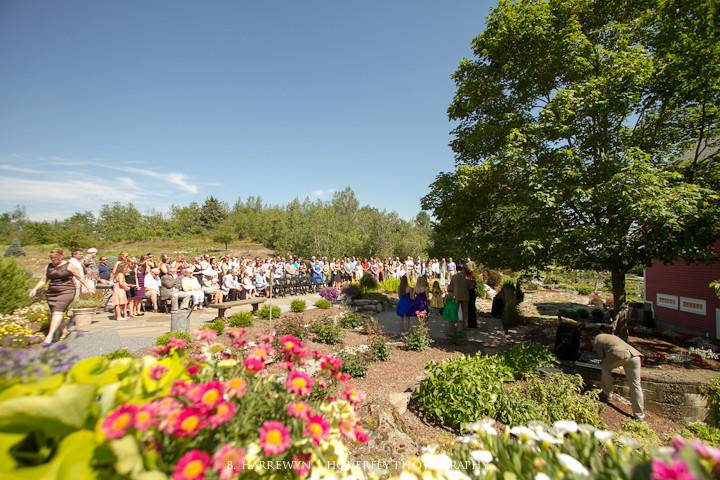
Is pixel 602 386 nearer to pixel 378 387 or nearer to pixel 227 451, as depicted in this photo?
pixel 378 387

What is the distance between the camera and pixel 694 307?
30.9ft

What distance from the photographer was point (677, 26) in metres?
5.83

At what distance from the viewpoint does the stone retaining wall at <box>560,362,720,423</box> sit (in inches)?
206

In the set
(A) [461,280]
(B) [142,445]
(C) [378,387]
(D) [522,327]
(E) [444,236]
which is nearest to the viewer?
(B) [142,445]

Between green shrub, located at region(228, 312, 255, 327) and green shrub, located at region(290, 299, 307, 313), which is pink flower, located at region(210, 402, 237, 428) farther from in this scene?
green shrub, located at region(290, 299, 307, 313)

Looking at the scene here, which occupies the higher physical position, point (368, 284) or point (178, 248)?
point (178, 248)

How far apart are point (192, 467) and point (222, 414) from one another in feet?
0.57

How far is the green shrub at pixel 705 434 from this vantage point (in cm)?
441

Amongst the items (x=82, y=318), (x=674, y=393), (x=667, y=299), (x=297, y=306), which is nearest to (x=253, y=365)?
(x=674, y=393)

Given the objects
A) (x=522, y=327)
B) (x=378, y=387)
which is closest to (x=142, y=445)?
(x=378, y=387)

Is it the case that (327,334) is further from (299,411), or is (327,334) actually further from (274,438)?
(274,438)

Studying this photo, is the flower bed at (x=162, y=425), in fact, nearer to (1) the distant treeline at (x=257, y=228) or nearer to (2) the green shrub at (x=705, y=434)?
(2) the green shrub at (x=705, y=434)

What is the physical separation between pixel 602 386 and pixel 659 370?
1195 millimetres

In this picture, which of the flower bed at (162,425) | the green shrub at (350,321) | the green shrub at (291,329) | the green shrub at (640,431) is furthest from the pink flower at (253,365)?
the green shrub at (350,321)
